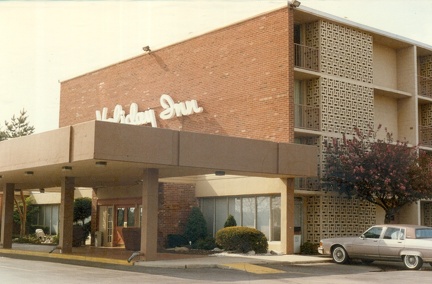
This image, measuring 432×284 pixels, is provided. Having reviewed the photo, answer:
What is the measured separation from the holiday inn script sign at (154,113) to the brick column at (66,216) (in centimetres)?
882

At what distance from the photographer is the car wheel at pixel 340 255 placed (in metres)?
24.3

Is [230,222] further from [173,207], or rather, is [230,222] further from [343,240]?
[343,240]

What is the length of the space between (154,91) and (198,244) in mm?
10902

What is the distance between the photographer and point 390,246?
74.9 feet

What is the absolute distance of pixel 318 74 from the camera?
1186 inches

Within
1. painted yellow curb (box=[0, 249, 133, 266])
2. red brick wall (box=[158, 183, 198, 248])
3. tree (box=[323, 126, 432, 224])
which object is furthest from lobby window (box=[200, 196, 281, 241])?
painted yellow curb (box=[0, 249, 133, 266])

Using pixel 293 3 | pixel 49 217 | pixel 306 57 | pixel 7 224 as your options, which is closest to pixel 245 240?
pixel 306 57

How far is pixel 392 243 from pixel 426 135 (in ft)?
48.9

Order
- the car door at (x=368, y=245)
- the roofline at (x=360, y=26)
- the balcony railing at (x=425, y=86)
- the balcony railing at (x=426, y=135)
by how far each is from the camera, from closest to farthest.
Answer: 1. the car door at (x=368, y=245)
2. the roofline at (x=360, y=26)
3. the balcony railing at (x=426, y=135)
4. the balcony railing at (x=425, y=86)

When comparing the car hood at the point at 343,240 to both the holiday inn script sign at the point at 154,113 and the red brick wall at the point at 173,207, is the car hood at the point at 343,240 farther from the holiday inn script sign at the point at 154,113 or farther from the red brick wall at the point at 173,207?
the holiday inn script sign at the point at 154,113

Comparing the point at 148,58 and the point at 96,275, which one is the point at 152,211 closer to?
the point at 96,275

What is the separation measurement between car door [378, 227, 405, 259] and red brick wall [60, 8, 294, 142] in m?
7.10

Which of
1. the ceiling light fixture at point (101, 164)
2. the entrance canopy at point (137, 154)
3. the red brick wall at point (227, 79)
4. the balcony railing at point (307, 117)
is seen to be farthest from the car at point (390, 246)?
the ceiling light fixture at point (101, 164)

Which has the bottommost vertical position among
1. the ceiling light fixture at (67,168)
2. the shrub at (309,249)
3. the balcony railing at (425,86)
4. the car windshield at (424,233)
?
the shrub at (309,249)
